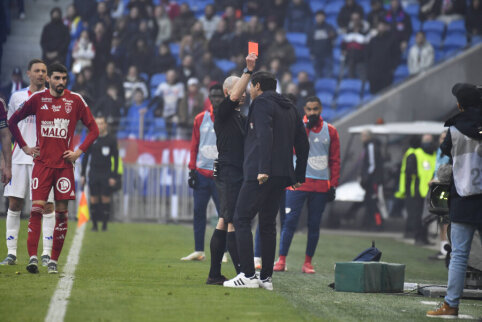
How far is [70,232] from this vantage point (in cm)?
1655

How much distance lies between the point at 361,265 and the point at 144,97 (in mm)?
15641

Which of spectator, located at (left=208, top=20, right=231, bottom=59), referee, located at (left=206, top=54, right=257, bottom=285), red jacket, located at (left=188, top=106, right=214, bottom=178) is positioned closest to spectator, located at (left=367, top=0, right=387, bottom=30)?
spectator, located at (left=208, top=20, right=231, bottom=59)

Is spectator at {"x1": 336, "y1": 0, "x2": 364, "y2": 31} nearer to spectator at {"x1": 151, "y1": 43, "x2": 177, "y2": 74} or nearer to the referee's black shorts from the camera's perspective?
spectator at {"x1": 151, "y1": 43, "x2": 177, "y2": 74}

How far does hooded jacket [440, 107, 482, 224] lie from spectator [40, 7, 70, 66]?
18217mm

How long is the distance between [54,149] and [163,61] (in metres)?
16.2

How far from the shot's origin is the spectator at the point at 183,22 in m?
26.5

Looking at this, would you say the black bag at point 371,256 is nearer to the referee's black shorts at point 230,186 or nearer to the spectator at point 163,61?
the referee's black shorts at point 230,186

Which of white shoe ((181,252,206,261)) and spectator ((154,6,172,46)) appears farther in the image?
spectator ((154,6,172,46))

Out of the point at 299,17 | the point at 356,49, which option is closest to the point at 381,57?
the point at 356,49

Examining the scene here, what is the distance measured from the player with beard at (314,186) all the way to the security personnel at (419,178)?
5735 millimetres

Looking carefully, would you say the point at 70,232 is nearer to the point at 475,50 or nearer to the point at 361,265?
the point at 361,265

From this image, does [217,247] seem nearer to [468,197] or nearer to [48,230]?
[48,230]

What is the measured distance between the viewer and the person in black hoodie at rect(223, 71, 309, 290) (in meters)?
8.31

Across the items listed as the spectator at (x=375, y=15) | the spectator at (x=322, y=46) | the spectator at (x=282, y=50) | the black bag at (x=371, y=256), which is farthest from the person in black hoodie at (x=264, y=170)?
the spectator at (x=375, y=15)
